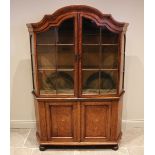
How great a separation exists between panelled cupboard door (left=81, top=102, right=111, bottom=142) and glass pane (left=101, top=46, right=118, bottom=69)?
0.44 metres

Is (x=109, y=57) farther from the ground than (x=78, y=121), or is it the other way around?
(x=109, y=57)

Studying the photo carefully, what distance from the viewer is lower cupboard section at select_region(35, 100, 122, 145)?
3100mm

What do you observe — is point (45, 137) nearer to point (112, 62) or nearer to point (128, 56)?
point (112, 62)

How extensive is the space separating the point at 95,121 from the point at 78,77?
0.57 meters

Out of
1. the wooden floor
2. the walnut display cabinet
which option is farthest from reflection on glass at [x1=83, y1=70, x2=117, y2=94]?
the wooden floor

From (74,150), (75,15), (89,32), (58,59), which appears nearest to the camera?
(75,15)

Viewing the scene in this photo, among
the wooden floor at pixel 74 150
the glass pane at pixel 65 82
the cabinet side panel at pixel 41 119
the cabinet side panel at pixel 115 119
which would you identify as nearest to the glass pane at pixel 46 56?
the glass pane at pixel 65 82

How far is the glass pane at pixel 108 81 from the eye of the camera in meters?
3.09

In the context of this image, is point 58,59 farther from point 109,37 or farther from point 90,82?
point 109,37

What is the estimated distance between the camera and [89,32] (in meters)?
2.98

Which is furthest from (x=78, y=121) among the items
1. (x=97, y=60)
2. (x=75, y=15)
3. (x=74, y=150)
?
(x=75, y=15)

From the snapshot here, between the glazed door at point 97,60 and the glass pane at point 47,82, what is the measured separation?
335 millimetres

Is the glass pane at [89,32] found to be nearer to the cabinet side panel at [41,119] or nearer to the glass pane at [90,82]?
the glass pane at [90,82]

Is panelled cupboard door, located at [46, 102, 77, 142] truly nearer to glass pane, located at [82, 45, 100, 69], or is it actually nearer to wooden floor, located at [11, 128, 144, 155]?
wooden floor, located at [11, 128, 144, 155]
